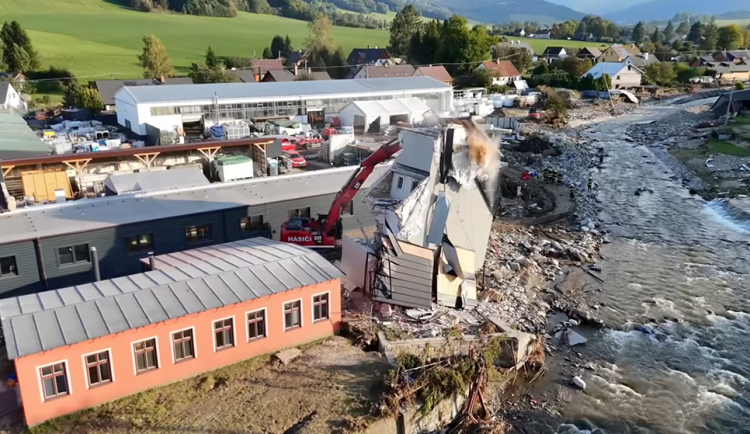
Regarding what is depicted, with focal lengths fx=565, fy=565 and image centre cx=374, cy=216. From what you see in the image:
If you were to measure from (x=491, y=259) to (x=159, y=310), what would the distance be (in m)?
13.0

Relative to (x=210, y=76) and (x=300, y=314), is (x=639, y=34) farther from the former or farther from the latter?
(x=300, y=314)

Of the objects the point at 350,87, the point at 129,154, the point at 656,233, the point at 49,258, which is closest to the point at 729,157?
the point at 656,233

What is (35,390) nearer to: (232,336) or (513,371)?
(232,336)

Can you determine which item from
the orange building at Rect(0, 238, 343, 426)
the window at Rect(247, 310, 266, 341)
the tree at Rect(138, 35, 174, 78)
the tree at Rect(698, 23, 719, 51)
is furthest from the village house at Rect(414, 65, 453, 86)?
the tree at Rect(698, 23, 719, 51)

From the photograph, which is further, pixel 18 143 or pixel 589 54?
pixel 589 54

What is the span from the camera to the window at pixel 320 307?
573 inches

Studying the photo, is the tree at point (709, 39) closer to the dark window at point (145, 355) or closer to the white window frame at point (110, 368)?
the dark window at point (145, 355)

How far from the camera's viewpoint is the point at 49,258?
1655 centimetres

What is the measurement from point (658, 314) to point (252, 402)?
13760 millimetres

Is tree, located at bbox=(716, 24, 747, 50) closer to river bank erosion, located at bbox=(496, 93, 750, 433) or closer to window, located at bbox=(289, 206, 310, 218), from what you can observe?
river bank erosion, located at bbox=(496, 93, 750, 433)

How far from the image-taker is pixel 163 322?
1218cm

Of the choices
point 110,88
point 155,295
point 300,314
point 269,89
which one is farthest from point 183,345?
point 110,88

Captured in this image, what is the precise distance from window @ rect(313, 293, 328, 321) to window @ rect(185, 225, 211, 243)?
21.4 feet

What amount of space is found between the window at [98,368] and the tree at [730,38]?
445 feet
